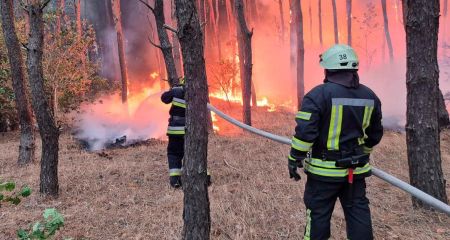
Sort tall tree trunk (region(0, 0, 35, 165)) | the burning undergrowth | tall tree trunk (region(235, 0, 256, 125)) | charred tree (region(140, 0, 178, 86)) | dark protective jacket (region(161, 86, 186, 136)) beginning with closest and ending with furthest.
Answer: dark protective jacket (region(161, 86, 186, 136)), charred tree (region(140, 0, 178, 86)), tall tree trunk (region(0, 0, 35, 165)), tall tree trunk (region(235, 0, 256, 125)), the burning undergrowth

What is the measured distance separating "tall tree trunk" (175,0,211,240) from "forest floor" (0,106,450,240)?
0.88 m

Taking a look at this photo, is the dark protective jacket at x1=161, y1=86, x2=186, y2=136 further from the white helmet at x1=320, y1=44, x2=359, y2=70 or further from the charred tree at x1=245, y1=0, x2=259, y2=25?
the charred tree at x1=245, y1=0, x2=259, y2=25

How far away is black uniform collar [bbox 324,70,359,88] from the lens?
3.19 meters

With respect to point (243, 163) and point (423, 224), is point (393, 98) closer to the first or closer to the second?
point (243, 163)

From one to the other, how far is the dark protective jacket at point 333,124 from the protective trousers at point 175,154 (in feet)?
10.7

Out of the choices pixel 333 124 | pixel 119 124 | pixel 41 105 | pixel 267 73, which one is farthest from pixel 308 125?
pixel 267 73

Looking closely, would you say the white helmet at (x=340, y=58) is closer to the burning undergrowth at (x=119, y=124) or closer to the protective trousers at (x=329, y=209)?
the protective trousers at (x=329, y=209)

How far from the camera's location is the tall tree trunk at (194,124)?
3.13 metres

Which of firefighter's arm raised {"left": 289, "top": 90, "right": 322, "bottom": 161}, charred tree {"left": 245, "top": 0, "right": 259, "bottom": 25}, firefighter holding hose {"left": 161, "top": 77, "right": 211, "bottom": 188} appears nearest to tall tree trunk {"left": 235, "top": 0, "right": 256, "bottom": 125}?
firefighter holding hose {"left": 161, "top": 77, "right": 211, "bottom": 188}

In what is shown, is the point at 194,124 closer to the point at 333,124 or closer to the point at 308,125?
the point at 308,125

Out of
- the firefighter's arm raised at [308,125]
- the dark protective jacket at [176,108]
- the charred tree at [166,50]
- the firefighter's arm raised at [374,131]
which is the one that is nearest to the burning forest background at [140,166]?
the charred tree at [166,50]

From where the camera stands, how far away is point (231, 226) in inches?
170

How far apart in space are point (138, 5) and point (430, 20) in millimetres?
29325

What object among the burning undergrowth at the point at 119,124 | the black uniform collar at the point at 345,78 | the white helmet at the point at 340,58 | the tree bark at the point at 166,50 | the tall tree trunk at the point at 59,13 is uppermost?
the tall tree trunk at the point at 59,13
